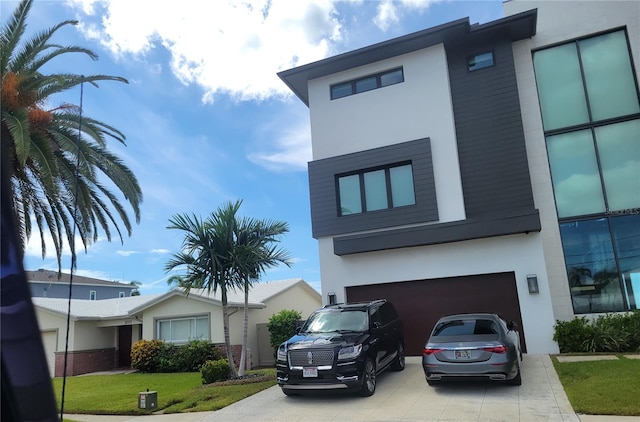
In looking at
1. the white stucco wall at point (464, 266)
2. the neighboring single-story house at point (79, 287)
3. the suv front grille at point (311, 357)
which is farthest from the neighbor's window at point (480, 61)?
the neighboring single-story house at point (79, 287)

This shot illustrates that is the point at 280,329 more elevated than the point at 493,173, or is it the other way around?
the point at 493,173

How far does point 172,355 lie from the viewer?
20922 millimetres

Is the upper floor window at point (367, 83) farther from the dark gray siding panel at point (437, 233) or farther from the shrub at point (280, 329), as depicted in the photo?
the shrub at point (280, 329)

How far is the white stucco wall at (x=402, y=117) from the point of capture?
15609 mm

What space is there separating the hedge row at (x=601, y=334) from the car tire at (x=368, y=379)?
21.2 ft

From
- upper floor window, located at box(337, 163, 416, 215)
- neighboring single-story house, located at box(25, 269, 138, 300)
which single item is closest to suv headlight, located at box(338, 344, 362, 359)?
upper floor window, located at box(337, 163, 416, 215)

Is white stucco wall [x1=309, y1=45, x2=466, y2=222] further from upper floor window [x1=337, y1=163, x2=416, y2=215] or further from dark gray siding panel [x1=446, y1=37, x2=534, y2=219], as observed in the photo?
upper floor window [x1=337, y1=163, x2=416, y2=215]

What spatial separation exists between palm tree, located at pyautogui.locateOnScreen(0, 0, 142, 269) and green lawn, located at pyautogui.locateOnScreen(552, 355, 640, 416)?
415 inches

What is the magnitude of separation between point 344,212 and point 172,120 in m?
6.70

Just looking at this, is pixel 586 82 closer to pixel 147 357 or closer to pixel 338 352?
pixel 338 352

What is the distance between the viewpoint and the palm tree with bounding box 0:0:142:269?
10109 millimetres

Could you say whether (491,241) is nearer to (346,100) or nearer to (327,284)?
(327,284)

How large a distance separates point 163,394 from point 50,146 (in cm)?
767

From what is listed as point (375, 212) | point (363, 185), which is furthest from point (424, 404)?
point (363, 185)
